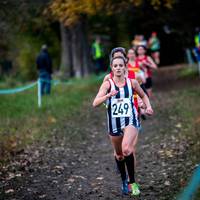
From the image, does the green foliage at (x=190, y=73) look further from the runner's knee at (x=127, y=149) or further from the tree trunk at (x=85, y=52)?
the runner's knee at (x=127, y=149)

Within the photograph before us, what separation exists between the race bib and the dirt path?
1207 millimetres

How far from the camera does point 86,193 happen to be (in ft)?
28.2

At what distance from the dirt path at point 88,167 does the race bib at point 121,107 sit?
121 cm

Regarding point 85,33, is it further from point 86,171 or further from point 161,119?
point 86,171

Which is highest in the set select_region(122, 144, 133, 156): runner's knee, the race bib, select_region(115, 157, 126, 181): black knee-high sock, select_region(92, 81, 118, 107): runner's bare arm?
select_region(92, 81, 118, 107): runner's bare arm

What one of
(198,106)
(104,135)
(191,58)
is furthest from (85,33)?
(104,135)

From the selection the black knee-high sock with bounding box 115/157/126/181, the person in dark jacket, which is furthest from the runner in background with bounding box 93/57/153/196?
the person in dark jacket

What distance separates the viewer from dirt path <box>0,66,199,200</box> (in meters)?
8.59

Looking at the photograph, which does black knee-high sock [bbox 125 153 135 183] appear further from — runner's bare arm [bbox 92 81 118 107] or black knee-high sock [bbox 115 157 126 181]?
runner's bare arm [bbox 92 81 118 107]

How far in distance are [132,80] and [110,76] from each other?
0.31 metres

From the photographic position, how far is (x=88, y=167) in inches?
417

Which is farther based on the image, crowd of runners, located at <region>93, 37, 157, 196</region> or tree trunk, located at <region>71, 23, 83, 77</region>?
tree trunk, located at <region>71, 23, 83, 77</region>

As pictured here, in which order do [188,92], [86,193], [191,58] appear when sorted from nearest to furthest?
[86,193]
[188,92]
[191,58]

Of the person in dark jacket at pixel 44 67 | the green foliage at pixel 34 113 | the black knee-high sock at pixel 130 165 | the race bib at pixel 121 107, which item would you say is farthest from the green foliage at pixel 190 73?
the race bib at pixel 121 107
